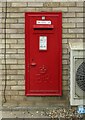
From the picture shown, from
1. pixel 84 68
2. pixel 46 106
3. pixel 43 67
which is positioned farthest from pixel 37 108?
pixel 84 68

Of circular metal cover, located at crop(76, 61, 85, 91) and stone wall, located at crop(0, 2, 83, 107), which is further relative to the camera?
stone wall, located at crop(0, 2, 83, 107)

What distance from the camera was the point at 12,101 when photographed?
7.89 meters

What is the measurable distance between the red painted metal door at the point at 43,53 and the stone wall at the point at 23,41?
0.31 feet

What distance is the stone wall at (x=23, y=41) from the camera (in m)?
7.72

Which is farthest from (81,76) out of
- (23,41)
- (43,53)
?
(23,41)

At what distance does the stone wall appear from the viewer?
772 centimetres

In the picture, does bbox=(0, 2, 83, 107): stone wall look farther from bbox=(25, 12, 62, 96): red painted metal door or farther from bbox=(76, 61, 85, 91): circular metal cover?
bbox=(76, 61, 85, 91): circular metal cover

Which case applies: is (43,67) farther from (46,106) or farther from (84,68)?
(84,68)

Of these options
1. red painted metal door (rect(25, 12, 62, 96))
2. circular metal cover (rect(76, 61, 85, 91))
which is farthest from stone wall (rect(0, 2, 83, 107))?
circular metal cover (rect(76, 61, 85, 91))

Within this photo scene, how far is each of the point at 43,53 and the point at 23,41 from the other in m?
0.47

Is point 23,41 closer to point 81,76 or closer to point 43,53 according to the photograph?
point 43,53

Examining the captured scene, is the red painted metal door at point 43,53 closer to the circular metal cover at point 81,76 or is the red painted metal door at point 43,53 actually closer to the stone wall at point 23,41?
the stone wall at point 23,41

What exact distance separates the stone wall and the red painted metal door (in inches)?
3.7

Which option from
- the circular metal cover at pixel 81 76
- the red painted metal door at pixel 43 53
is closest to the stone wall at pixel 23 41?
the red painted metal door at pixel 43 53
